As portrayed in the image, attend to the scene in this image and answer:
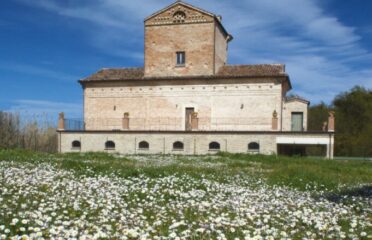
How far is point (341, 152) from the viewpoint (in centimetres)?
6053

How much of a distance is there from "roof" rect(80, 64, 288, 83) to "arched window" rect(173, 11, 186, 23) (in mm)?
5843

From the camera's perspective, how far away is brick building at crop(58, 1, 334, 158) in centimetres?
3797

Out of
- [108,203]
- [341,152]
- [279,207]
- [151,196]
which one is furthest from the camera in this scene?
[341,152]

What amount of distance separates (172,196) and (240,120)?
2951 cm

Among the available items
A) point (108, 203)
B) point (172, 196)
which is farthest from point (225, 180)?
point (108, 203)

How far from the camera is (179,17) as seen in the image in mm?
41656

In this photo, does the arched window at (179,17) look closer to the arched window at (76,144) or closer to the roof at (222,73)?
the roof at (222,73)

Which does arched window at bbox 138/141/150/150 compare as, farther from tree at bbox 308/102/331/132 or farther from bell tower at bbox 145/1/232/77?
tree at bbox 308/102/331/132

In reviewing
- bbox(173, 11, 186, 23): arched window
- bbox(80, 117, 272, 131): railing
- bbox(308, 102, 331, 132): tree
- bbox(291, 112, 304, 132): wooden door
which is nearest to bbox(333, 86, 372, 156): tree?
bbox(308, 102, 331, 132): tree

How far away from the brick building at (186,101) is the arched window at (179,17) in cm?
7

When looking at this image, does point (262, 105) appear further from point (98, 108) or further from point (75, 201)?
point (75, 201)

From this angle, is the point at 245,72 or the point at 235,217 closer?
the point at 235,217

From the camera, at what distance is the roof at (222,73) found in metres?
39.2

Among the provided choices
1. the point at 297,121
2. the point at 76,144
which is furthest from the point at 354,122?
the point at 76,144
